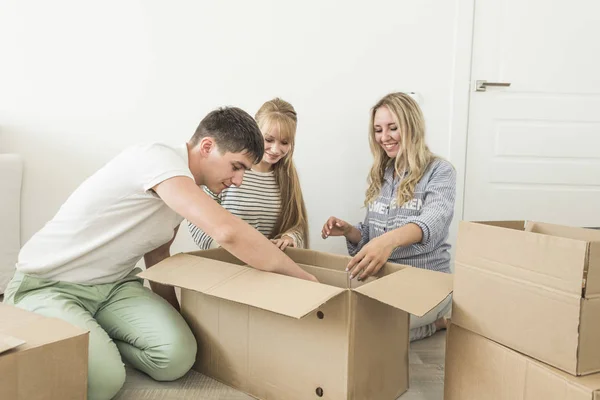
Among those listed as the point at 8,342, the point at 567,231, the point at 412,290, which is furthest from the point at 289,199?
the point at 8,342

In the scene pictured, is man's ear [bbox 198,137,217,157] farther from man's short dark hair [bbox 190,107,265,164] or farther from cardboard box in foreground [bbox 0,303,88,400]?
cardboard box in foreground [bbox 0,303,88,400]

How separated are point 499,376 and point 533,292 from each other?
0.17 m

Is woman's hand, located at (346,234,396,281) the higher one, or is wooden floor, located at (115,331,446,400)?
woman's hand, located at (346,234,396,281)

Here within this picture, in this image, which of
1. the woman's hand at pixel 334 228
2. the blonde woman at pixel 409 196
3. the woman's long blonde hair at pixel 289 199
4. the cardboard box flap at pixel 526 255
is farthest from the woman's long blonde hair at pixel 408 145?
the cardboard box flap at pixel 526 255

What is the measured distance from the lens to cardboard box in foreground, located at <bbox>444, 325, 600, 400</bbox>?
736 mm

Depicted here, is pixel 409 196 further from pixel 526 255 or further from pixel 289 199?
Result: pixel 526 255

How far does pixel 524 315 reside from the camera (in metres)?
0.81

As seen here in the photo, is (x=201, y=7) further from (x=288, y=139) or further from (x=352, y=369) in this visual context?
(x=352, y=369)

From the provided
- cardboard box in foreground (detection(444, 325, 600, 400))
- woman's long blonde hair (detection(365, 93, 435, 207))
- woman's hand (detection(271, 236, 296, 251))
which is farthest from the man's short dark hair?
cardboard box in foreground (detection(444, 325, 600, 400))

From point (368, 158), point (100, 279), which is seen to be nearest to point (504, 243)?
point (100, 279)

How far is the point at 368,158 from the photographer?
1960 millimetres

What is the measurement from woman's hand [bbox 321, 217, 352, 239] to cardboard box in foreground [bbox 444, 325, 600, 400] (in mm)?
616

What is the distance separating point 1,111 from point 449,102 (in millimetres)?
1717

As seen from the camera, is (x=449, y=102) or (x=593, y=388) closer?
(x=593, y=388)
